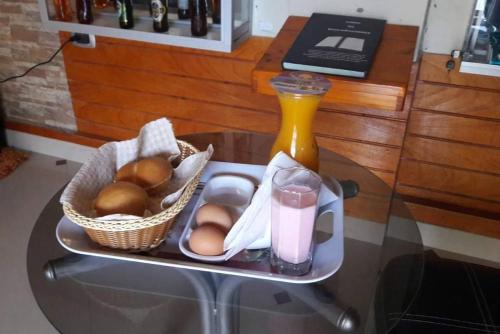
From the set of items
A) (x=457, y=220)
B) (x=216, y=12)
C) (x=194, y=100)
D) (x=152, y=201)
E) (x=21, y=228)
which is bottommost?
(x=21, y=228)

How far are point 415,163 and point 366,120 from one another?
22cm

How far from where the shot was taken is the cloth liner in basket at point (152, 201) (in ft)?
2.53

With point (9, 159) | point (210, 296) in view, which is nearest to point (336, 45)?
point (210, 296)

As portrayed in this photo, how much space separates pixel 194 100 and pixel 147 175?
96 cm

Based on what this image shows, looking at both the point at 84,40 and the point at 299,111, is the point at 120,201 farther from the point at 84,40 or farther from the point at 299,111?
the point at 84,40

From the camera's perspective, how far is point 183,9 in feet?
5.09

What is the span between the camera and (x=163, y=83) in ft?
6.06

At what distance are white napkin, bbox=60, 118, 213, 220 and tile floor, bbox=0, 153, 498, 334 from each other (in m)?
0.73

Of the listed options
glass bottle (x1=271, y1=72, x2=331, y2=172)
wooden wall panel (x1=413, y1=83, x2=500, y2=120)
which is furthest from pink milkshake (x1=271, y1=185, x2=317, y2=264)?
wooden wall panel (x1=413, y1=83, x2=500, y2=120)

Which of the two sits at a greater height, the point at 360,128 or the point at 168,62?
the point at 168,62

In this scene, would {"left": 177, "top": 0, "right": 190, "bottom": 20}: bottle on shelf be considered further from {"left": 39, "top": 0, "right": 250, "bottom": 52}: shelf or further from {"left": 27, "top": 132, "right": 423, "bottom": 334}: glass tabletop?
{"left": 27, "top": 132, "right": 423, "bottom": 334}: glass tabletop

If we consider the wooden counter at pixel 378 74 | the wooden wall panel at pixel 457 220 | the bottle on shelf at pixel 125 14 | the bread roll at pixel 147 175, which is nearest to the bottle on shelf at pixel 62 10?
the bottle on shelf at pixel 125 14

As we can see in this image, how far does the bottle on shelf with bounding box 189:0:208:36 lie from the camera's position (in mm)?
1461

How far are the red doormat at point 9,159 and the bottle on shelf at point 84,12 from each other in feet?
2.82
